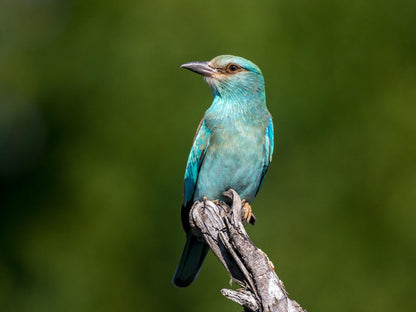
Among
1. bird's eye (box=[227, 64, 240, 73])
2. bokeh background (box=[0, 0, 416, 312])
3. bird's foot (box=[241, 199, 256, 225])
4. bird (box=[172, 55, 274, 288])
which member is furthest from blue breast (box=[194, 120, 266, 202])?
bokeh background (box=[0, 0, 416, 312])

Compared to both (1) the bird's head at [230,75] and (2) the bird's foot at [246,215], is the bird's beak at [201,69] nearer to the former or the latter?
(1) the bird's head at [230,75]

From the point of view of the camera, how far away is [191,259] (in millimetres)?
5652

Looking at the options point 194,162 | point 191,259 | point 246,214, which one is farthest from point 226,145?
point 191,259

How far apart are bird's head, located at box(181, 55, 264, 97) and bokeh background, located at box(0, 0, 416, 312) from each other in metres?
2.94

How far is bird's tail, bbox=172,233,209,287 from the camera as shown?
5.63 m

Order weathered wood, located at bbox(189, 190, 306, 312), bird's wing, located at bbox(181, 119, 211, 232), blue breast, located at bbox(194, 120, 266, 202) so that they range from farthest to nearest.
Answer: bird's wing, located at bbox(181, 119, 211, 232) < blue breast, located at bbox(194, 120, 266, 202) < weathered wood, located at bbox(189, 190, 306, 312)

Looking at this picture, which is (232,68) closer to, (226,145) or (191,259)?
(226,145)

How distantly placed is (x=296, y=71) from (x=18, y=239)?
4731 millimetres

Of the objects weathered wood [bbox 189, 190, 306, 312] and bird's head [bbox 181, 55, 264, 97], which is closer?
weathered wood [bbox 189, 190, 306, 312]

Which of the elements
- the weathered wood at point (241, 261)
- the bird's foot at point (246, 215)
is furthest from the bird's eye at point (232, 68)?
the weathered wood at point (241, 261)

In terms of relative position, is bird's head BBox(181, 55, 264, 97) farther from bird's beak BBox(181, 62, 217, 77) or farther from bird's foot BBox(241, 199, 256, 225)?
bird's foot BBox(241, 199, 256, 225)

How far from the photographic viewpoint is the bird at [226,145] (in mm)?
5492

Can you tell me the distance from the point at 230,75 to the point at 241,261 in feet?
7.37

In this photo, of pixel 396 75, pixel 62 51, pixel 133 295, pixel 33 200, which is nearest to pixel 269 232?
pixel 133 295
